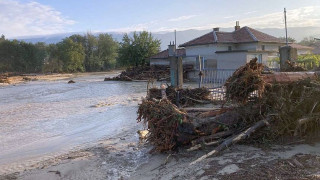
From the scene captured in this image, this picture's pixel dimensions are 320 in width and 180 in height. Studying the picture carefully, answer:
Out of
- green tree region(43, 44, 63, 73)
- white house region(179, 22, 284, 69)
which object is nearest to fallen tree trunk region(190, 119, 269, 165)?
white house region(179, 22, 284, 69)

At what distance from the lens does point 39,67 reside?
273 feet

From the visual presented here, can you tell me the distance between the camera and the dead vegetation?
653 centimetres

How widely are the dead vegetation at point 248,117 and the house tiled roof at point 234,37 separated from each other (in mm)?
28975

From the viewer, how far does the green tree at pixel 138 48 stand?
53.1m

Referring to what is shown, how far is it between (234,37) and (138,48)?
1921 cm

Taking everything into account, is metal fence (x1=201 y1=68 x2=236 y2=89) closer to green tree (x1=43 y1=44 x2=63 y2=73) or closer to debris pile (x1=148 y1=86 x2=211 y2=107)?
debris pile (x1=148 y1=86 x2=211 y2=107)

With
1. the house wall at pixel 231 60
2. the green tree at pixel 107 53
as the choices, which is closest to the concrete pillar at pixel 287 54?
the house wall at pixel 231 60

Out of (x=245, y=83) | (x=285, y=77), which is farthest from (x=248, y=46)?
(x=245, y=83)

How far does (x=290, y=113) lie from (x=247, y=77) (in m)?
1.15

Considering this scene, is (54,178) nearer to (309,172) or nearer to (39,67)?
(309,172)

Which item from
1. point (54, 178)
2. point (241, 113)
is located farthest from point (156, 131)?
point (54, 178)

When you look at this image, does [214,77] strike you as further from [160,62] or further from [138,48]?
[138,48]

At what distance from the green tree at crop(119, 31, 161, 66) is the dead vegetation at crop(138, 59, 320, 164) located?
4531 cm

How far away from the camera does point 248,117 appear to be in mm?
6957
